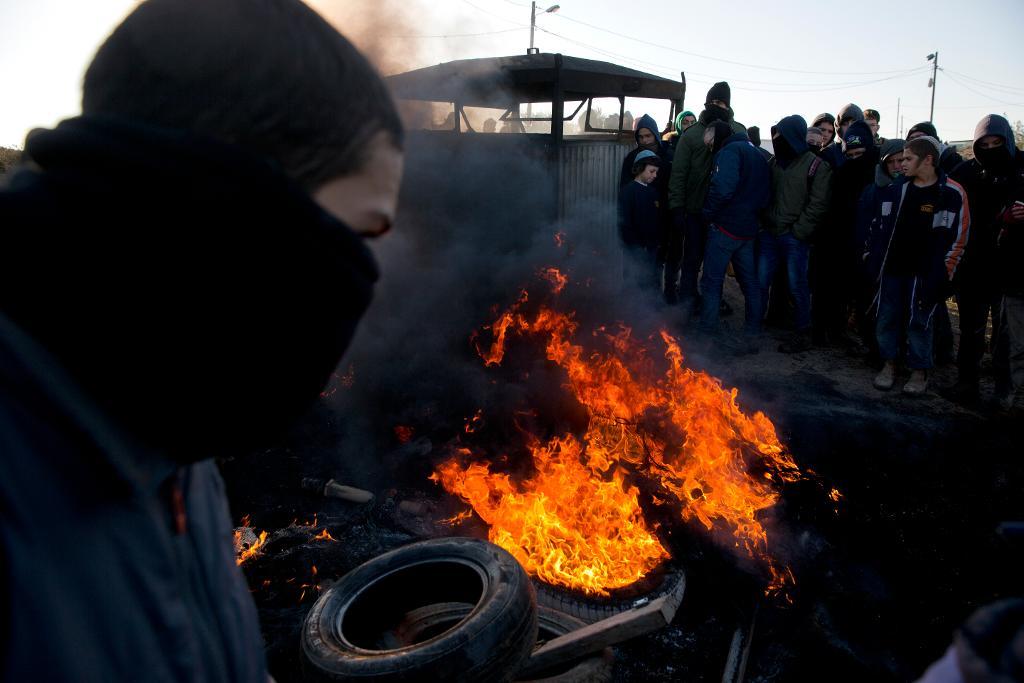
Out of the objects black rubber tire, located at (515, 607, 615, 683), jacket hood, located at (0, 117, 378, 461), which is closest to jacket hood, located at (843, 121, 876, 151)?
black rubber tire, located at (515, 607, 615, 683)

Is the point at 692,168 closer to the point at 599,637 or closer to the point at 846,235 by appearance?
the point at 846,235

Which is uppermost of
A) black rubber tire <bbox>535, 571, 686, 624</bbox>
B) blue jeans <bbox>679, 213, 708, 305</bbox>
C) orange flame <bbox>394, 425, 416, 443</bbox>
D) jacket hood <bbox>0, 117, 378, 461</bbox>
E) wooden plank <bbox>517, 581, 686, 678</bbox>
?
jacket hood <bbox>0, 117, 378, 461</bbox>

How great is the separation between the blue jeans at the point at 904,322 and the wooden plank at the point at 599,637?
4550 mm

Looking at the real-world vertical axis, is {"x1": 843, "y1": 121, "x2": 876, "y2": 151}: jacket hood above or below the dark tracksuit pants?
above

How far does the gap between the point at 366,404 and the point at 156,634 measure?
18.3 ft

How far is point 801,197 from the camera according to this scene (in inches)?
277

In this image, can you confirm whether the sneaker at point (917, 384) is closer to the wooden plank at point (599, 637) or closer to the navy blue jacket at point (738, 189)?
the navy blue jacket at point (738, 189)

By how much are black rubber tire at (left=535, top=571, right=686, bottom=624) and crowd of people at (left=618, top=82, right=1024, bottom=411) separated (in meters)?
4.02

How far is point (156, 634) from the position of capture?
740 mm

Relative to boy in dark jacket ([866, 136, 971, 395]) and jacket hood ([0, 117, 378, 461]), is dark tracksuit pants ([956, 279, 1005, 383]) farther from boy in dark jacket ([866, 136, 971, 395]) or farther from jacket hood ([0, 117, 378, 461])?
jacket hood ([0, 117, 378, 461])

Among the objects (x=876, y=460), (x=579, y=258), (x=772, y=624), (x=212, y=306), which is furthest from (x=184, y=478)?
(x=579, y=258)

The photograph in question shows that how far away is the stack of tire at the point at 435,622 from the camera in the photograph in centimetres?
260

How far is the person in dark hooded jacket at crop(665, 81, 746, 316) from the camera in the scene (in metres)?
7.68

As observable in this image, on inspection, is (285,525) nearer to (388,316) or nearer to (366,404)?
(366,404)
